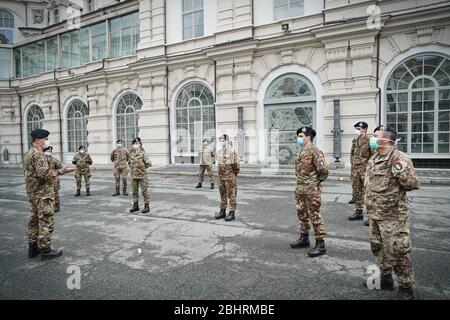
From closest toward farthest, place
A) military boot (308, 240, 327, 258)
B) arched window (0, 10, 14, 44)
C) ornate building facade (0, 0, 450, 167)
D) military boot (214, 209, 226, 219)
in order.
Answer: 1. military boot (308, 240, 327, 258)
2. military boot (214, 209, 226, 219)
3. ornate building facade (0, 0, 450, 167)
4. arched window (0, 10, 14, 44)

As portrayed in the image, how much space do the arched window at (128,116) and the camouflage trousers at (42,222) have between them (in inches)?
602

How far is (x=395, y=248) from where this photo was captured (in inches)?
127

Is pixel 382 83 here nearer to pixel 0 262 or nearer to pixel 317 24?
pixel 317 24

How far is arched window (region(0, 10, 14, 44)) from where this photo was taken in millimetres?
26219

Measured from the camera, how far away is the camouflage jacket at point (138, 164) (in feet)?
25.5

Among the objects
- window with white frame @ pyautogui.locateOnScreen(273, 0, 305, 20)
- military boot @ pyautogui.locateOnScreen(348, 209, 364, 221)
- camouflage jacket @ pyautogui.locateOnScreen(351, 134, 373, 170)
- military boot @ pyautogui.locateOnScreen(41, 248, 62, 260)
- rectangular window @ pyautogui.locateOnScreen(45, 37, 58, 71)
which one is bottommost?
military boot @ pyautogui.locateOnScreen(41, 248, 62, 260)

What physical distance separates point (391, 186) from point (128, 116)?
61.9 feet

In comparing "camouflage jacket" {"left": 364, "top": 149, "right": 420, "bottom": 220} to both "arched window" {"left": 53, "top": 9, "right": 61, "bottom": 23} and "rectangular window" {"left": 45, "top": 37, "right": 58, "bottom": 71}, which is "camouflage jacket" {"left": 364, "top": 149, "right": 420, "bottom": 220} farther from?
"arched window" {"left": 53, "top": 9, "right": 61, "bottom": 23}

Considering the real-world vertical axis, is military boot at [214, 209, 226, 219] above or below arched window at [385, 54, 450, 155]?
below

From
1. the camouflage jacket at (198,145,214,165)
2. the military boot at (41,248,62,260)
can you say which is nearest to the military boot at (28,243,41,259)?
the military boot at (41,248,62,260)

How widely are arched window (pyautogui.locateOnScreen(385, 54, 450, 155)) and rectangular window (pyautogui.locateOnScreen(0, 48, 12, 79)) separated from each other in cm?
3004

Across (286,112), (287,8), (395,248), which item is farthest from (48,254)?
(287,8)

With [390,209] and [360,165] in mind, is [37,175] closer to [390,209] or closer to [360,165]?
[390,209]

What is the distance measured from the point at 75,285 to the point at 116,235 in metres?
2.08
